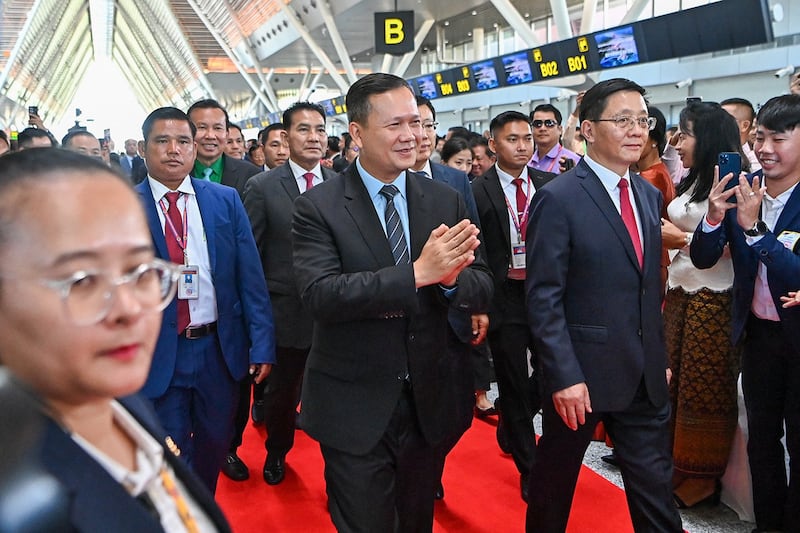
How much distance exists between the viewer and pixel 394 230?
2.37 m

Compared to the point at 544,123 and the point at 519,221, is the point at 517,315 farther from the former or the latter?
the point at 544,123

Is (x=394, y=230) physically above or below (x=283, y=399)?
above

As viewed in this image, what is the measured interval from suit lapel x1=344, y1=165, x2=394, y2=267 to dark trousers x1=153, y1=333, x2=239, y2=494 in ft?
3.01

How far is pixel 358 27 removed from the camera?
23.5 meters

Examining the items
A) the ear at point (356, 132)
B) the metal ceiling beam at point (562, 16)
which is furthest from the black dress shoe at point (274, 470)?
the metal ceiling beam at point (562, 16)

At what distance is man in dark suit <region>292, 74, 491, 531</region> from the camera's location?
2287 millimetres

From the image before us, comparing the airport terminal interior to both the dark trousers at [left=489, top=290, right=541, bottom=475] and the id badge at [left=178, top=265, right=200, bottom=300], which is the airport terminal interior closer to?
the dark trousers at [left=489, top=290, right=541, bottom=475]

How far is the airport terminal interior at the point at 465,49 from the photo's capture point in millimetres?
9195

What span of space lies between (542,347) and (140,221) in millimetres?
1826

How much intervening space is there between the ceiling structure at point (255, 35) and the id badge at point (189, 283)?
10910mm

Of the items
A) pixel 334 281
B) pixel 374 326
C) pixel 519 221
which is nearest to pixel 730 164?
pixel 519 221

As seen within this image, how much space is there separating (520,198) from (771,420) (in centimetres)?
165

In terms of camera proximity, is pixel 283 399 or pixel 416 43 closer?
pixel 283 399

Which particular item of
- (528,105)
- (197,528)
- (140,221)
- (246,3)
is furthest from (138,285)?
A: (246,3)
